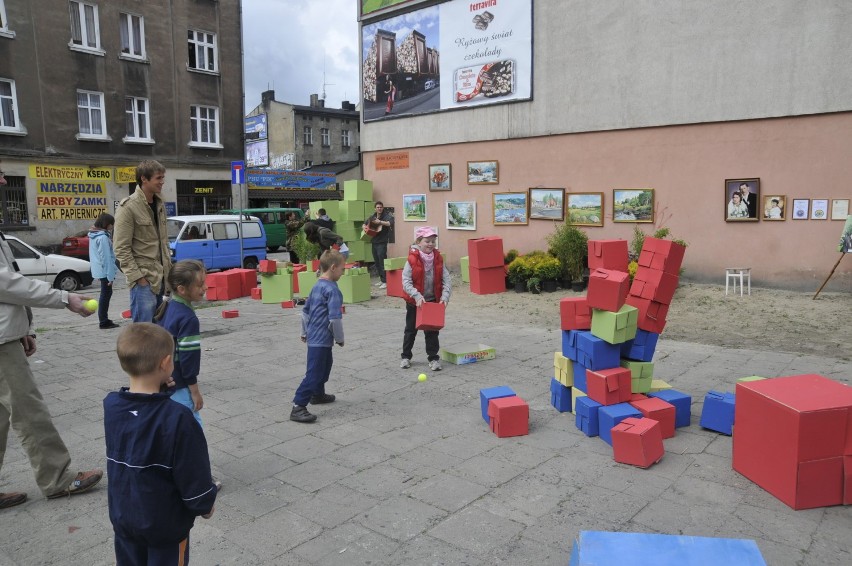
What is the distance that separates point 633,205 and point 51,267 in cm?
1365

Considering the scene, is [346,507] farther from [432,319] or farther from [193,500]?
[432,319]

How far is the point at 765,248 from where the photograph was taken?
11836 millimetres

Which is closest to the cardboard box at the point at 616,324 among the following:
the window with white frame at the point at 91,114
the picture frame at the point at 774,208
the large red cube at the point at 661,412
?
the large red cube at the point at 661,412

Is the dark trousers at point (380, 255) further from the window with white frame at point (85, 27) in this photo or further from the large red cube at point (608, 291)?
the window with white frame at point (85, 27)

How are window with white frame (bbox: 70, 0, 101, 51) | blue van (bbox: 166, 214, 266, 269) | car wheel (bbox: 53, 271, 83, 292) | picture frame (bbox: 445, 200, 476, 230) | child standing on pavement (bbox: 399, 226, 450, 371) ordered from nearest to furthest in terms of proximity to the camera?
child standing on pavement (bbox: 399, 226, 450, 371), car wheel (bbox: 53, 271, 83, 292), picture frame (bbox: 445, 200, 476, 230), blue van (bbox: 166, 214, 266, 269), window with white frame (bbox: 70, 0, 101, 51)

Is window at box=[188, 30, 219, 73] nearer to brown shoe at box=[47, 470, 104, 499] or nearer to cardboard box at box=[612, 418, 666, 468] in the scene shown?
brown shoe at box=[47, 470, 104, 499]

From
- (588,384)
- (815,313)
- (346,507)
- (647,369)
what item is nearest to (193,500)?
(346,507)

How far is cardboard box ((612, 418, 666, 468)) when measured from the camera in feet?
14.8

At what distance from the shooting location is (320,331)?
5.80 m

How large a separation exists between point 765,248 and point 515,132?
248 inches

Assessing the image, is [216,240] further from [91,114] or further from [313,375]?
[313,375]

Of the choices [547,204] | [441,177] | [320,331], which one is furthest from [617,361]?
[441,177]

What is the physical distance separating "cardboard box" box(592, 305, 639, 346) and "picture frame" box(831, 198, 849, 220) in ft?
26.5

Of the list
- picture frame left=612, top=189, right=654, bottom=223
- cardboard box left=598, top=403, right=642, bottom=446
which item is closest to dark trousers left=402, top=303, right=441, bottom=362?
cardboard box left=598, top=403, right=642, bottom=446
